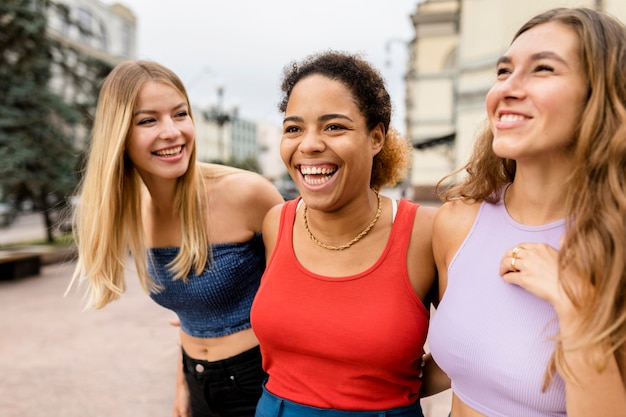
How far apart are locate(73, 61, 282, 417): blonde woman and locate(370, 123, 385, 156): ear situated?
0.71 metres

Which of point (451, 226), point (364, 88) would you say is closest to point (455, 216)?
→ point (451, 226)

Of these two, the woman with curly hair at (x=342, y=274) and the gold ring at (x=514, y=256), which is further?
the woman with curly hair at (x=342, y=274)

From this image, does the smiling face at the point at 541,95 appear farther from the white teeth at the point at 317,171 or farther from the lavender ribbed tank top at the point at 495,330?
the white teeth at the point at 317,171

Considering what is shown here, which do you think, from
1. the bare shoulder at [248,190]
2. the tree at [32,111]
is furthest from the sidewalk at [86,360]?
the tree at [32,111]

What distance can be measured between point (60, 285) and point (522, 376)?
10271mm

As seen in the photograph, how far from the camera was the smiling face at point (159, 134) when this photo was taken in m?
2.42

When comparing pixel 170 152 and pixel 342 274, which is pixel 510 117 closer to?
pixel 342 274

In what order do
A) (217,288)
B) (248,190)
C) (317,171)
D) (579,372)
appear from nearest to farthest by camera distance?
(579,372) < (317,171) < (217,288) < (248,190)

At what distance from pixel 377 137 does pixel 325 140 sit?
0.29m

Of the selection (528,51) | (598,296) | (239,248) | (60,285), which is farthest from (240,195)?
(60,285)

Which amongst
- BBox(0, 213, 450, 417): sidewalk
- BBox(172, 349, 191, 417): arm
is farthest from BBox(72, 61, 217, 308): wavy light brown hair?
BBox(0, 213, 450, 417): sidewalk

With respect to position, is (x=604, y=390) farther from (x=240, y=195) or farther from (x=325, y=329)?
(x=240, y=195)

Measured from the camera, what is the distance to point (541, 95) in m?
1.40

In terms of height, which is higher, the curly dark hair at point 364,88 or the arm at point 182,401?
the curly dark hair at point 364,88
